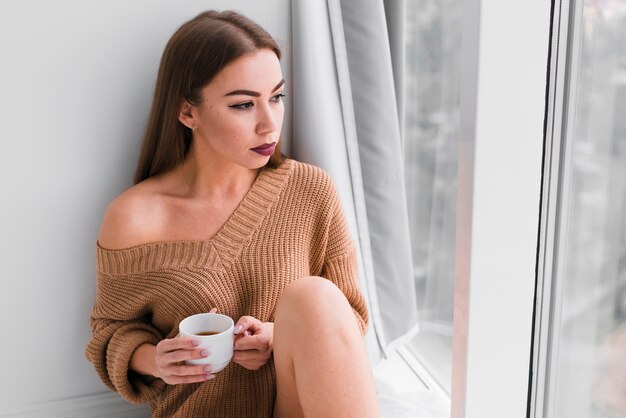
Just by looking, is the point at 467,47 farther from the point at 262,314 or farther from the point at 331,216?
the point at 262,314

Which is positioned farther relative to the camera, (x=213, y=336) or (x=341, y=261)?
(x=341, y=261)

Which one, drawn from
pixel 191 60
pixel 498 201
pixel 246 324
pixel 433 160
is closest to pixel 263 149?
pixel 191 60

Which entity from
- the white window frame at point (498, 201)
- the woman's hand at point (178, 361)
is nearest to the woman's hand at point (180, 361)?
the woman's hand at point (178, 361)

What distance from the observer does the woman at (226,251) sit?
1149 mm

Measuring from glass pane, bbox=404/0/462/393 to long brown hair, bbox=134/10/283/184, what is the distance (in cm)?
45

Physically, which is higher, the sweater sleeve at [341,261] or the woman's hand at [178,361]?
the sweater sleeve at [341,261]

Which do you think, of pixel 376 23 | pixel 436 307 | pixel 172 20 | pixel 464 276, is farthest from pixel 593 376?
pixel 172 20

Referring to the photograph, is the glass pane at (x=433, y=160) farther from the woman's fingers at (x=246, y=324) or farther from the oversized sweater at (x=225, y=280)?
the woman's fingers at (x=246, y=324)

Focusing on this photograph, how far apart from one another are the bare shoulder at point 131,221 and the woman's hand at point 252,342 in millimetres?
248

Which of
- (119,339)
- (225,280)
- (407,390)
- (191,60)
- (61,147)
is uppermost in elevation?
(191,60)

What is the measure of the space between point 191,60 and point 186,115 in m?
0.11

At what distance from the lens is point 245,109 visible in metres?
1.21

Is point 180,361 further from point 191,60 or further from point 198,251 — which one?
point 191,60

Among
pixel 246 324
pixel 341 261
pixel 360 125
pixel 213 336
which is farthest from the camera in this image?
pixel 360 125
